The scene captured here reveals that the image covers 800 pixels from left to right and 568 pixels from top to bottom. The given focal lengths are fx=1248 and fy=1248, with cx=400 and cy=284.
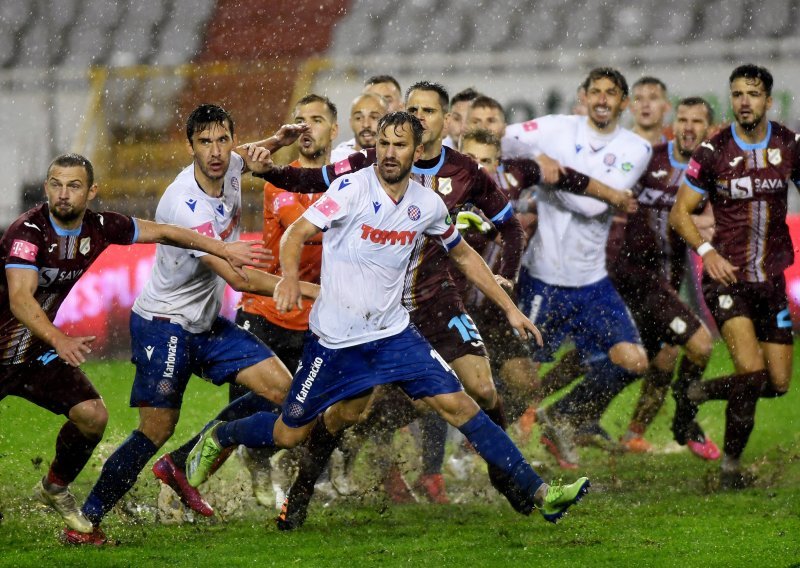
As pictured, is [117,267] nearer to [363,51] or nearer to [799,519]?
[799,519]

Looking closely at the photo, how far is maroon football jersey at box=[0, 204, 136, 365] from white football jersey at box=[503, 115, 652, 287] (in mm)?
3372

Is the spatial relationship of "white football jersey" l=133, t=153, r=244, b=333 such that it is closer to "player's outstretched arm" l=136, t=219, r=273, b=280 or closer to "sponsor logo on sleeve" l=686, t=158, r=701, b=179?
"player's outstretched arm" l=136, t=219, r=273, b=280

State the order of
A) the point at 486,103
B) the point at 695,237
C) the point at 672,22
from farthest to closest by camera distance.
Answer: the point at 672,22
the point at 486,103
the point at 695,237

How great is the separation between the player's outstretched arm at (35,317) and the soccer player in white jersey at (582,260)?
12.2ft

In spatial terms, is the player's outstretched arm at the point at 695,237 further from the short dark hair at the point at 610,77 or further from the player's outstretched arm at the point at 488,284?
the player's outstretched arm at the point at 488,284

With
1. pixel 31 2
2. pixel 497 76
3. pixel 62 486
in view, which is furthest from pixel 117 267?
pixel 31 2

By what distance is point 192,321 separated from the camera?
255 inches

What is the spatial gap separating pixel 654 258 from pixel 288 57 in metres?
12.6

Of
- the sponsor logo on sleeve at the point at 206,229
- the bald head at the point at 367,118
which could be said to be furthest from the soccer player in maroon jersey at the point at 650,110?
the sponsor logo on sleeve at the point at 206,229

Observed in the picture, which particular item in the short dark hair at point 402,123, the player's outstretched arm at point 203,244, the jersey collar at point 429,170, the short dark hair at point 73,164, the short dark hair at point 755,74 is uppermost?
the short dark hair at point 755,74

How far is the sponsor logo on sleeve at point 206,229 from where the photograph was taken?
6.29 meters

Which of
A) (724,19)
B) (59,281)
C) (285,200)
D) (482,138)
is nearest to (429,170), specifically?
(285,200)

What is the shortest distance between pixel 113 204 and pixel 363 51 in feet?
19.7

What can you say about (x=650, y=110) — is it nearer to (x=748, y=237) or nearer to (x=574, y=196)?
(x=574, y=196)
